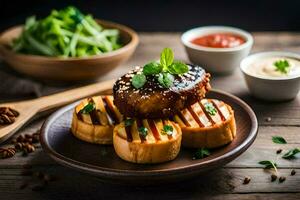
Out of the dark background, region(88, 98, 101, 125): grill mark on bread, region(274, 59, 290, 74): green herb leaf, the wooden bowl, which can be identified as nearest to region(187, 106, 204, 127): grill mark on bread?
region(88, 98, 101, 125): grill mark on bread

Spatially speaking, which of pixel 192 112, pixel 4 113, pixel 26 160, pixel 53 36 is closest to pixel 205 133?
pixel 192 112

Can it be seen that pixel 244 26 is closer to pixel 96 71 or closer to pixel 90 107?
pixel 96 71

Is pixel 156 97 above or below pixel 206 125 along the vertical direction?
above

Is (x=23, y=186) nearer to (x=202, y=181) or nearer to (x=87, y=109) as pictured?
(x=87, y=109)

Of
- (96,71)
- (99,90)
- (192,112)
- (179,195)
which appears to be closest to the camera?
(179,195)

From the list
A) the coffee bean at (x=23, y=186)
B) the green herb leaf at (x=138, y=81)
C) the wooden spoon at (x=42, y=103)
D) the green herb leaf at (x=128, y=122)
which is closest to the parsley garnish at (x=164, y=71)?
the green herb leaf at (x=138, y=81)

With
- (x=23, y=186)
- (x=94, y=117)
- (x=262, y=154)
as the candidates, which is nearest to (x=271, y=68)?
(x=262, y=154)
